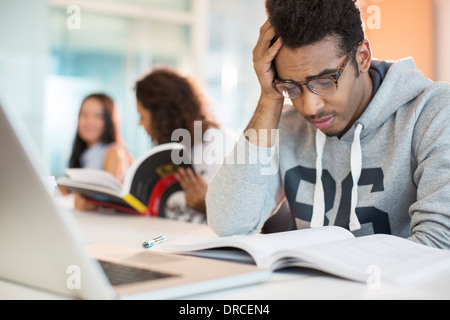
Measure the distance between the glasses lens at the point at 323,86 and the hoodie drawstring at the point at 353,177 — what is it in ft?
0.42

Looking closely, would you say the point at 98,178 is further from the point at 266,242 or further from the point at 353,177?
the point at 266,242

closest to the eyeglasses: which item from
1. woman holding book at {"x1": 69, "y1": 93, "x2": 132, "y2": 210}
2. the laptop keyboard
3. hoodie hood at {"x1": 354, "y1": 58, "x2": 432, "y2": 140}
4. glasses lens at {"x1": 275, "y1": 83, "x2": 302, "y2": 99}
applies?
glasses lens at {"x1": 275, "y1": 83, "x2": 302, "y2": 99}

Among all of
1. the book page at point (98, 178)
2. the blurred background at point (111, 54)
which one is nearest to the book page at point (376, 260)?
the book page at point (98, 178)

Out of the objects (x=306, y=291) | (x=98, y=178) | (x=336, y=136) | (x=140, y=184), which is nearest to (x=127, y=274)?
(x=306, y=291)

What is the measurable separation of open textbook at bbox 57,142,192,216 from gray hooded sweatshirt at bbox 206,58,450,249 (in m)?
0.40

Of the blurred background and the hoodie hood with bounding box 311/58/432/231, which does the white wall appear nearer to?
the hoodie hood with bounding box 311/58/432/231

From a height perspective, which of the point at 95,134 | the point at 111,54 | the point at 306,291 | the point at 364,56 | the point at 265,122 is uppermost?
the point at 111,54

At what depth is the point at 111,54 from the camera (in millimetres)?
5043

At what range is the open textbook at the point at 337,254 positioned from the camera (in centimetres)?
68

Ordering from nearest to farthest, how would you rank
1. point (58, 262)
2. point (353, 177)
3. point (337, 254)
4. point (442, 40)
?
point (58, 262) < point (337, 254) < point (353, 177) < point (442, 40)

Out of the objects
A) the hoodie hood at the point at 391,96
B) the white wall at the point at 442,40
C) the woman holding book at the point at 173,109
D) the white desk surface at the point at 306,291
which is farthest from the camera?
the white wall at the point at 442,40

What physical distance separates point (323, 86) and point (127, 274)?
687mm

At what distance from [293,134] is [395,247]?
0.65 m

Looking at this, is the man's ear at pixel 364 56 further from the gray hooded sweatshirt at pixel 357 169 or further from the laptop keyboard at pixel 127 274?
the laptop keyboard at pixel 127 274
